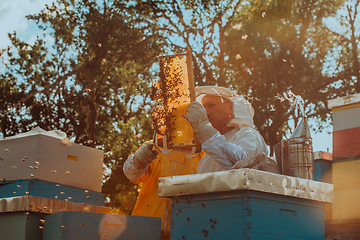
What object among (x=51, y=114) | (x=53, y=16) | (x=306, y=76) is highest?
(x=53, y=16)

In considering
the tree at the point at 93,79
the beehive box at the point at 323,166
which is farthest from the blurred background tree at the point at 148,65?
the beehive box at the point at 323,166

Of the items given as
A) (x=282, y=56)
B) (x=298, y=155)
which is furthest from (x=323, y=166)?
(x=282, y=56)

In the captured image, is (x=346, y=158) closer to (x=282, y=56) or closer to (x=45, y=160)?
(x=45, y=160)

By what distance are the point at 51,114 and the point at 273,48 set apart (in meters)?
7.48

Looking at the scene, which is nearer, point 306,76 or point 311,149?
point 311,149

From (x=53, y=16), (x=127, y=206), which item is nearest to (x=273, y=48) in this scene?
(x=53, y=16)

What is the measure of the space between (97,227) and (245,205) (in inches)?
41.3

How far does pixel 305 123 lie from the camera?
2.06 metres

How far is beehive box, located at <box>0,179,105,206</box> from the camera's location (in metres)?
2.85

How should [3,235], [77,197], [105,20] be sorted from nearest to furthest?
[3,235] → [77,197] → [105,20]

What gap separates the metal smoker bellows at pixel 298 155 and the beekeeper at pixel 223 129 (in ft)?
1.19

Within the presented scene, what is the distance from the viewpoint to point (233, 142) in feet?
8.96

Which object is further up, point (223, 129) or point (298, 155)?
point (223, 129)

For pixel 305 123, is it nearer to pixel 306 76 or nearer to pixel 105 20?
pixel 105 20
